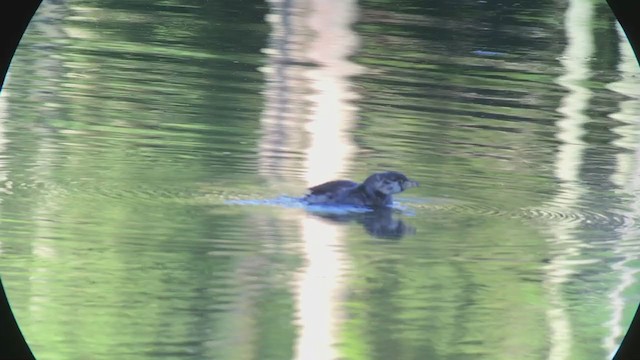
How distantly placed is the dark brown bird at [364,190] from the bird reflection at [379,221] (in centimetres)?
5

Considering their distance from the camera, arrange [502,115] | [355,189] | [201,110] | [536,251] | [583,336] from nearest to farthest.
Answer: [583,336] → [536,251] → [355,189] → [201,110] → [502,115]

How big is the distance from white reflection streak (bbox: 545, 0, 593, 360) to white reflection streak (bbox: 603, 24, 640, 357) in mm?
159

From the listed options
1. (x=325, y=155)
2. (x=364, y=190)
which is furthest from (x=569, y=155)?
(x=364, y=190)

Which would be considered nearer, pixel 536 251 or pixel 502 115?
pixel 536 251

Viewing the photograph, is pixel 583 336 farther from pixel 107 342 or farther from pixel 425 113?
pixel 425 113

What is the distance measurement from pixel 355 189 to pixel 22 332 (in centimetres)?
193

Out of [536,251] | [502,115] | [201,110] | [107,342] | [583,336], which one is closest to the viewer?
[107,342]

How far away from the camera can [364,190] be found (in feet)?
19.3

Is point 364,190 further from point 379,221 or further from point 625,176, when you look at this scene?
point 625,176

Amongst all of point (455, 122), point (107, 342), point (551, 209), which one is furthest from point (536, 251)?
point (455, 122)

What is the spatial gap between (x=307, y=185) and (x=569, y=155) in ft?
5.46

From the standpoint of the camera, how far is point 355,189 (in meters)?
5.86

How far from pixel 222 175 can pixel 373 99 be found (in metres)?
2.15

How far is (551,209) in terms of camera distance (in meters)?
6.00
